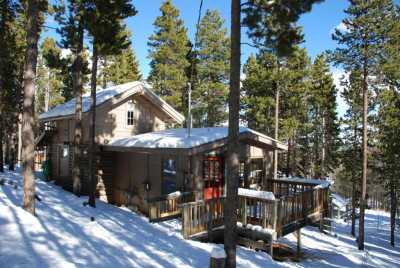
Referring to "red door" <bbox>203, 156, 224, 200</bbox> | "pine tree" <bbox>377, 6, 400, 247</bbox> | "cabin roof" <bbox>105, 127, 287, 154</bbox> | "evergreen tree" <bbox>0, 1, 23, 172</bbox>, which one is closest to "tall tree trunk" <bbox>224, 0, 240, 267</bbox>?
"cabin roof" <bbox>105, 127, 287, 154</bbox>

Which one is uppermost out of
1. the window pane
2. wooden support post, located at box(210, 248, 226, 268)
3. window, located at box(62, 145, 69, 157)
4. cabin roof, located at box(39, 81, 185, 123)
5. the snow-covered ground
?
cabin roof, located at box(39, 81, 185, 123)

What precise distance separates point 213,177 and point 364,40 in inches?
506

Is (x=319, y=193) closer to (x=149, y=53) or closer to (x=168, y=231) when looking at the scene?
(x=168, y=231)

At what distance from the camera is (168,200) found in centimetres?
1287

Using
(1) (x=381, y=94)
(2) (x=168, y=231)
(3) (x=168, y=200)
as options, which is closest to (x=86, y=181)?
(3) (x=168, y=200)

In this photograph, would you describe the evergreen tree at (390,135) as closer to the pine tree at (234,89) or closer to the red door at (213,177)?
the red door at (213,177)

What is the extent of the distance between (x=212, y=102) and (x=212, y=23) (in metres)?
7.92

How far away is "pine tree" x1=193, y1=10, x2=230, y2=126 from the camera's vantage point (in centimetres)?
3219

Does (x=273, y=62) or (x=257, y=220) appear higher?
(x=273, y=62)

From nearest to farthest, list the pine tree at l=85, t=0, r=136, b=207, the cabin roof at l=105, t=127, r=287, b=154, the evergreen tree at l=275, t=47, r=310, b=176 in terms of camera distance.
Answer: the cabin roof at l=105, t=127, r=287, b=154, the pine tree at l=85, t=0, r=136, b=207, the evergreen tree at l=275, t=47, r=310, b=176

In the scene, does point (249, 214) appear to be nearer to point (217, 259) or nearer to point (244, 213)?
point (244, 213)

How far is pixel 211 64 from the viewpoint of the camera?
32094mm

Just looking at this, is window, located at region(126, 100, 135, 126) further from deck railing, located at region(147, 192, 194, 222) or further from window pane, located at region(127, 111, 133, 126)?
deck railing, located at region(147, 192, 194, 222)

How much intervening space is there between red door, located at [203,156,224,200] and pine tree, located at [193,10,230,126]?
732 inches
